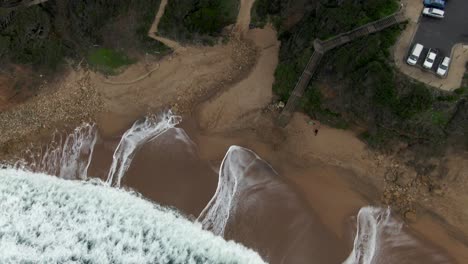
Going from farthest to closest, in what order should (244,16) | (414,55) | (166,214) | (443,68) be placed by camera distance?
1. (244,16)
2. (166,214)
3. (414,55)
4. (443,68)

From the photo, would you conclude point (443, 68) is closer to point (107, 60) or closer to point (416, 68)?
point (416, 68)

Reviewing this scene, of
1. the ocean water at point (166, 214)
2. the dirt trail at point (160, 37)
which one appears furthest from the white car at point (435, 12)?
the dirt trail at point (160, 37)

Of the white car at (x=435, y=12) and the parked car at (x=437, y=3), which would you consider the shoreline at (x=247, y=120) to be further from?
the parked car at (x=437, y=3)

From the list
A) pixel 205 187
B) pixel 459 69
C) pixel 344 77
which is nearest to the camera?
pixel 459 69

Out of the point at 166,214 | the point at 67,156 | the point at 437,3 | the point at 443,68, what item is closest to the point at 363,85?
the point at 443,68

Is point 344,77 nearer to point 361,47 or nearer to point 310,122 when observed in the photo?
point 361,47

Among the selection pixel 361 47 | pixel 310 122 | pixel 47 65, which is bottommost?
pixel 47 65

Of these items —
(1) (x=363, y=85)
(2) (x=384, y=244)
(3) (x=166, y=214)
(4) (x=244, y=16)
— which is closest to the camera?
(1) (x=363, y=85)

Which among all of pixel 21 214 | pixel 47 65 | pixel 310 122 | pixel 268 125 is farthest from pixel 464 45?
pixel 21 214
